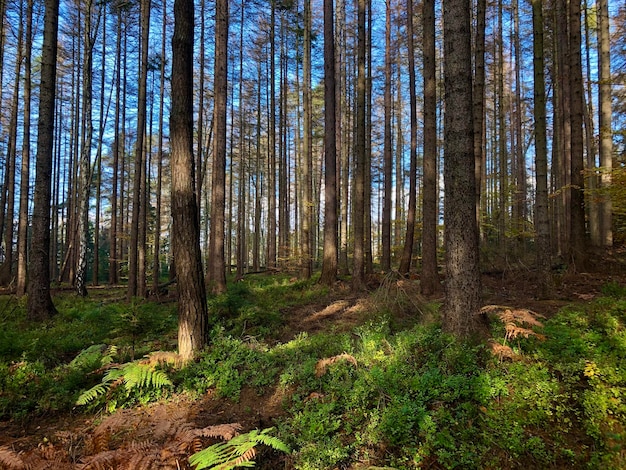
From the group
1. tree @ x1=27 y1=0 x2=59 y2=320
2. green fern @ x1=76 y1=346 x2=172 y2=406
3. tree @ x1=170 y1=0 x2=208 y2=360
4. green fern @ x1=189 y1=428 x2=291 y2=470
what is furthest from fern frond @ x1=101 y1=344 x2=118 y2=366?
tree @ x1=27 y1=0 x2=59 y2=320

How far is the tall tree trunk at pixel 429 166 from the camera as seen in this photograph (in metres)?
8.38

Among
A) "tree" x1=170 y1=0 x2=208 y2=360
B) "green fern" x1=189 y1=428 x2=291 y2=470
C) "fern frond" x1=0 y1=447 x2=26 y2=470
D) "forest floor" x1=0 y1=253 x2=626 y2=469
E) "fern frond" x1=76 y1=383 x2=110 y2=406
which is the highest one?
"tree" x1=170 y1=0 x2=208 y2=360

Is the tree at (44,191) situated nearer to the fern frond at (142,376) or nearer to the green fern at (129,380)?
the green fern at (129,380)

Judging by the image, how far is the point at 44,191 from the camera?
26.1ft

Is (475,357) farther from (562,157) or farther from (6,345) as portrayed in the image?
(562,157)

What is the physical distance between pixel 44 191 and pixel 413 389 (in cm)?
911

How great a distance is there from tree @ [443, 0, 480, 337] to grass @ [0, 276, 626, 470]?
0.47 meters

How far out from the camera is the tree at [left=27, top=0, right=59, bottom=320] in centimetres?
772

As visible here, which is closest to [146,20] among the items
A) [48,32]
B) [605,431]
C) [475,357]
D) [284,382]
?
[48,32]

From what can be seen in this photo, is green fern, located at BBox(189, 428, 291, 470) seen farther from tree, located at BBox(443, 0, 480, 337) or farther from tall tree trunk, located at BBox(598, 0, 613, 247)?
tall tree trunk, located at BBox(598, 0, 613, 247)

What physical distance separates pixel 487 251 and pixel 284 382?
12336mm

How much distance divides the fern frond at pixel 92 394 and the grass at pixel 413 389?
0.11m

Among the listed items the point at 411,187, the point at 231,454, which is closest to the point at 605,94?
the point at 411,187

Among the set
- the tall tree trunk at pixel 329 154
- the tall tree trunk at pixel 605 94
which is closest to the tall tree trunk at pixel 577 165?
the tall tree trunk at pixel 605 94
